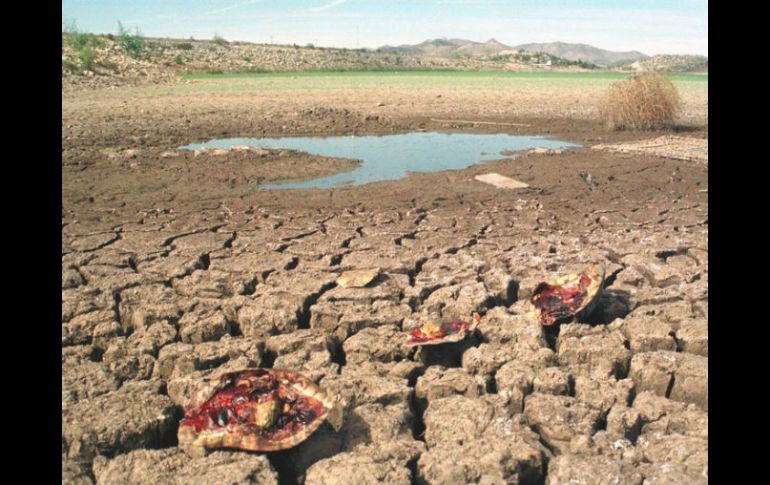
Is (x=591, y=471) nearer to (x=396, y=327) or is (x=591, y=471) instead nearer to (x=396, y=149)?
(x=396, y=327)

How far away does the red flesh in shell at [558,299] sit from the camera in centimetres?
437

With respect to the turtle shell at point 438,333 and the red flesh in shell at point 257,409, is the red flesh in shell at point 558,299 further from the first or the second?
the red flesh in shell at point 257,409

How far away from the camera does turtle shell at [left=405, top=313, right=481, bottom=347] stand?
3.94 m

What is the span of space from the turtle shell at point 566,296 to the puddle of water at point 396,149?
4.71 meters

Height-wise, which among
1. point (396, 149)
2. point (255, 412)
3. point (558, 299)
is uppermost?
point (396, 149)

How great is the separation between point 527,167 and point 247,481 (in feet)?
26.8

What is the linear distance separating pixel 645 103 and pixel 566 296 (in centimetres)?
1110

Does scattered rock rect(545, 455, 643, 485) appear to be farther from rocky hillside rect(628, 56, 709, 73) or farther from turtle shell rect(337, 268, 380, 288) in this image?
rocky hillside rect(628, 56, 709, 73)

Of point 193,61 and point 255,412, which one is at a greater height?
point 193,61

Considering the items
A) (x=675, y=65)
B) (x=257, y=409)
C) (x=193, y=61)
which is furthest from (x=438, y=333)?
(x=675, y=65)

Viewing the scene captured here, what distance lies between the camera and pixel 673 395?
360 cm

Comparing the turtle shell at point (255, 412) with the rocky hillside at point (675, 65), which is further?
the rocky hillside at point (675, 65)

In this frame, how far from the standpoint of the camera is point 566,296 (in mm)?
4625

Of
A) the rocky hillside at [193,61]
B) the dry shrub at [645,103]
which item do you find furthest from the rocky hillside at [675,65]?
the dry shrub at [645,103]
